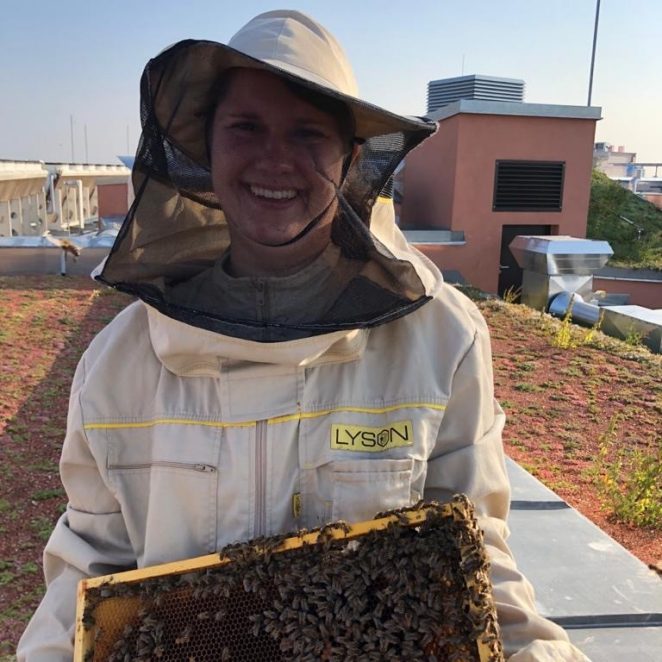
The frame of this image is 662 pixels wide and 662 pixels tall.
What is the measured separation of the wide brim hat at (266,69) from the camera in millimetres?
1280

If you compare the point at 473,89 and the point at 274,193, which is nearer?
the point at 274,193

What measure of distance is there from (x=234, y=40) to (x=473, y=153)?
11247mm

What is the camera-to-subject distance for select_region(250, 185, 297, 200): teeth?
1412 millimetres

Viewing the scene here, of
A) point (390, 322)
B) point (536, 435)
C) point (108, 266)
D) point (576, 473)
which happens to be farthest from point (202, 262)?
point (536, 435)

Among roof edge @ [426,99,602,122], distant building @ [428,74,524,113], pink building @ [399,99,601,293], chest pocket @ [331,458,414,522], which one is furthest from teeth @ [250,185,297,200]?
distant building @ [428,74,524,113]

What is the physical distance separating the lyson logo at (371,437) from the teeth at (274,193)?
518 millimetres

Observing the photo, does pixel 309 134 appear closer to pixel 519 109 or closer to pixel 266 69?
pixel 266 69

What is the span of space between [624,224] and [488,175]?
7921 millimetres

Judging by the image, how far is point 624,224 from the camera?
18.1 metres

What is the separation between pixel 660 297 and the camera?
46.2 ft

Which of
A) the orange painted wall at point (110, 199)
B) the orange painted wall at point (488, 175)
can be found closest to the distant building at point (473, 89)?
the orange painted wall at point (488, 175)

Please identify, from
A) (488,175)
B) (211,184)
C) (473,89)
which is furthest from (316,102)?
(473,89)

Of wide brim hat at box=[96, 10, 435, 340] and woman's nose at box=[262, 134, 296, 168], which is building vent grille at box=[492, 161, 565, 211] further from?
woman's nose at box=[262, 134, 296, 168]

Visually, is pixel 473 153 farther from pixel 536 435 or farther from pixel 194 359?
pixel 194 359
